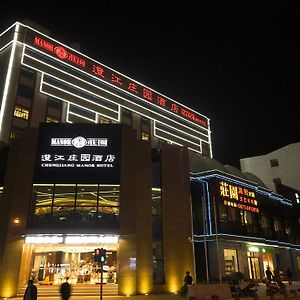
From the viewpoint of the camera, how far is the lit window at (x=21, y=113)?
45062 mm

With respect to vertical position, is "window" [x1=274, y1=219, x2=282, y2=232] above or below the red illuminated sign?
below

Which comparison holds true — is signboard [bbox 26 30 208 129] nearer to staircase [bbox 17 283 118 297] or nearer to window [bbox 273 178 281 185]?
window [bbox 273 178 281 185]

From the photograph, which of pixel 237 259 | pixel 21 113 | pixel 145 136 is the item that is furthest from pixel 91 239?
pixel 145 136

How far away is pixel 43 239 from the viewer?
24.5 meters

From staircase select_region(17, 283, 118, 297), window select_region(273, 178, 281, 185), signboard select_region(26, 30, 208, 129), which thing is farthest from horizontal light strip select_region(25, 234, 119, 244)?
window select_region(273, 178, 281, 185)

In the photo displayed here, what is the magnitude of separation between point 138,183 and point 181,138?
4190 cm

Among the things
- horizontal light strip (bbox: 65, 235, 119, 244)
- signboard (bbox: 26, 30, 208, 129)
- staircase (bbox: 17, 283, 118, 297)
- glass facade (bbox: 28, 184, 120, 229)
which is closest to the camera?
staircase (bbox: 17, 283, 118, 297)

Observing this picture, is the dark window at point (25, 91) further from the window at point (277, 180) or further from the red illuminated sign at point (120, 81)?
the window at point (277, 180)

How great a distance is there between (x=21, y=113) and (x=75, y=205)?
24767 mm

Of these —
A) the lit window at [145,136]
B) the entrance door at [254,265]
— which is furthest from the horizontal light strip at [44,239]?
the lit window at [145,136]

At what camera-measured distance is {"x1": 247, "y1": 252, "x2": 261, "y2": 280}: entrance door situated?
A: 3503 cm

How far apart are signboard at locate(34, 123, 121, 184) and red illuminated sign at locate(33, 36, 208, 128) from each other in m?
27.0

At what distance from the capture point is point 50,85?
49125mm

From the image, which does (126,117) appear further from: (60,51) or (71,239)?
(71,239)
